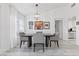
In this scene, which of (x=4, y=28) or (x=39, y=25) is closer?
(x=4, y=28)

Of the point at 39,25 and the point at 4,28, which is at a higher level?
the point at 39,25

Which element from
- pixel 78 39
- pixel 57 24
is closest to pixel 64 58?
pixel 78 39

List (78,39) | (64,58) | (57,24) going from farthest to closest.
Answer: (57,24) → (78,39) → (64,58)

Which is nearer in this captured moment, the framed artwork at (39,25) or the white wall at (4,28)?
the white wall at (4,28)

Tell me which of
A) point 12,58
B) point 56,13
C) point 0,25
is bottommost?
point 12,58

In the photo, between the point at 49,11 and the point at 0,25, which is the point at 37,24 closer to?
the point at 49,11

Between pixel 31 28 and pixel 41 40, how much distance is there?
6.45 metres

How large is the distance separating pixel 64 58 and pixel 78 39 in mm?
7456

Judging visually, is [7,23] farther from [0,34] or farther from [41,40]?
[41,40]

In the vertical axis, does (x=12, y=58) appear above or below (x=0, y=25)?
below

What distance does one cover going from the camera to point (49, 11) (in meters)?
13.0

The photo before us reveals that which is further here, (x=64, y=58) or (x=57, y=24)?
(x=57, y=24)

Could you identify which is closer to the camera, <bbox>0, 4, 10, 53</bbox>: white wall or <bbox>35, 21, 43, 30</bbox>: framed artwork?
<bbox>0, 4, 10, 53</bbox>: white wall

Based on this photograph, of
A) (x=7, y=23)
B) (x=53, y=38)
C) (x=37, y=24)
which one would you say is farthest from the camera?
(x=37, y=24)
